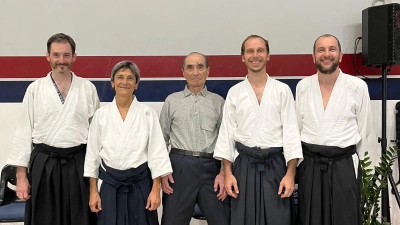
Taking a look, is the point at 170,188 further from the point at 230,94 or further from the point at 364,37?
the point at 364,37

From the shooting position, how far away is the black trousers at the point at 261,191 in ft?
7.25

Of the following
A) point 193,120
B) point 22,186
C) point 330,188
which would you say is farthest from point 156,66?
point 330,188

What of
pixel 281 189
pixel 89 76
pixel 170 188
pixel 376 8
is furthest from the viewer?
pixel 89 76

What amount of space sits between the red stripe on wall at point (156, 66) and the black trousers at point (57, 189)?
101 centimetres

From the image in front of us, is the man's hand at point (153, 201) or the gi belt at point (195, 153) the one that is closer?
the man's hand at point (153, 201)

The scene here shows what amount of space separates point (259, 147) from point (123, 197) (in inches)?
36.8

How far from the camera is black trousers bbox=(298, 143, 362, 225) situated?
226 centimetres

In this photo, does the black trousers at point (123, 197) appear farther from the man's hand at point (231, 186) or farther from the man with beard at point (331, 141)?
the man with beard at point (331, 141)

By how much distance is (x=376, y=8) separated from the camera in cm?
295

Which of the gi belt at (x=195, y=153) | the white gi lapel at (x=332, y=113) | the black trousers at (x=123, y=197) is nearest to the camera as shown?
the black trousers at (x=123, y=197)

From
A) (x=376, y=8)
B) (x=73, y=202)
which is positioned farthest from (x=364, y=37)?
(x=73, y=202)

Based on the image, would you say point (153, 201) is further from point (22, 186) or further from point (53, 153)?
point (22, 186)

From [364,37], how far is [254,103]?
1.46 m

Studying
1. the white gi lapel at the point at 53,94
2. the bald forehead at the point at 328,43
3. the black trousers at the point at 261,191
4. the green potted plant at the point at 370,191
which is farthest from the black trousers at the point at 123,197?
the green potted plant at the point at 370,191
